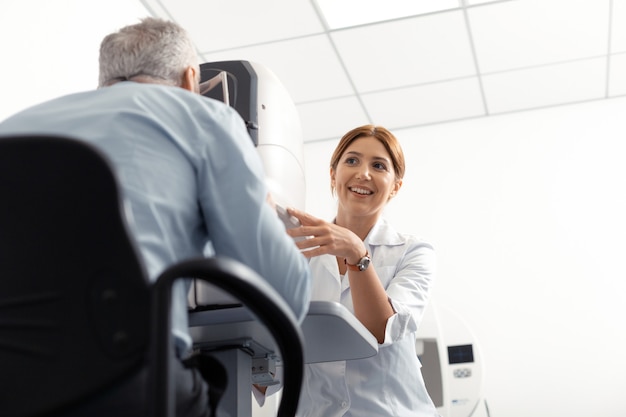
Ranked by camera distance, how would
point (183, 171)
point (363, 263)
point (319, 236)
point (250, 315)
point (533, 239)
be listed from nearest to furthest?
point (183, 171)
point (250, 315)
point (319, 236)
point (363, 263)
point (533, 239)

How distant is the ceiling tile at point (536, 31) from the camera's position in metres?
3.72

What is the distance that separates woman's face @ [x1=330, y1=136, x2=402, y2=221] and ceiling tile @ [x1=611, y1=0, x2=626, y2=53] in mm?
2181

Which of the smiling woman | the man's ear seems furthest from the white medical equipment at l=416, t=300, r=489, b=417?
the man's ear

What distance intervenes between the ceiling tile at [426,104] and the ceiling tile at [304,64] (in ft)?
0.92

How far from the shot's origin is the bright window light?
11.9ft

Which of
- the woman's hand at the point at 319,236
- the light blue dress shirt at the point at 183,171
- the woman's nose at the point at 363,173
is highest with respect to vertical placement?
the light blue dress shirt at the point at 183,171

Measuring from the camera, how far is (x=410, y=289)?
1885 millimetres

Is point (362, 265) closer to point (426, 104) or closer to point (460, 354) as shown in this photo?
point (460, 354)

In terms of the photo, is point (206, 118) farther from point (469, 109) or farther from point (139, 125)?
point (469, 109)

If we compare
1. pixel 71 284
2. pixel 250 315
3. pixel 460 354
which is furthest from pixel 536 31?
pixel 71 284

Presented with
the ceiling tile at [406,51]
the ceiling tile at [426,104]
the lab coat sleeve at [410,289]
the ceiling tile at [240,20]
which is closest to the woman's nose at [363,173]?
the lab coat sleeve at [410,289]

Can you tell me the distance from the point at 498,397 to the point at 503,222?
3.57 feet

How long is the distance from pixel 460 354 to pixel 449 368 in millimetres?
114

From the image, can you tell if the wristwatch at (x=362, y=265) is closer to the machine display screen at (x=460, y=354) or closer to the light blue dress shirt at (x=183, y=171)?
the light blue dress shirt at (x=183, y=171)
